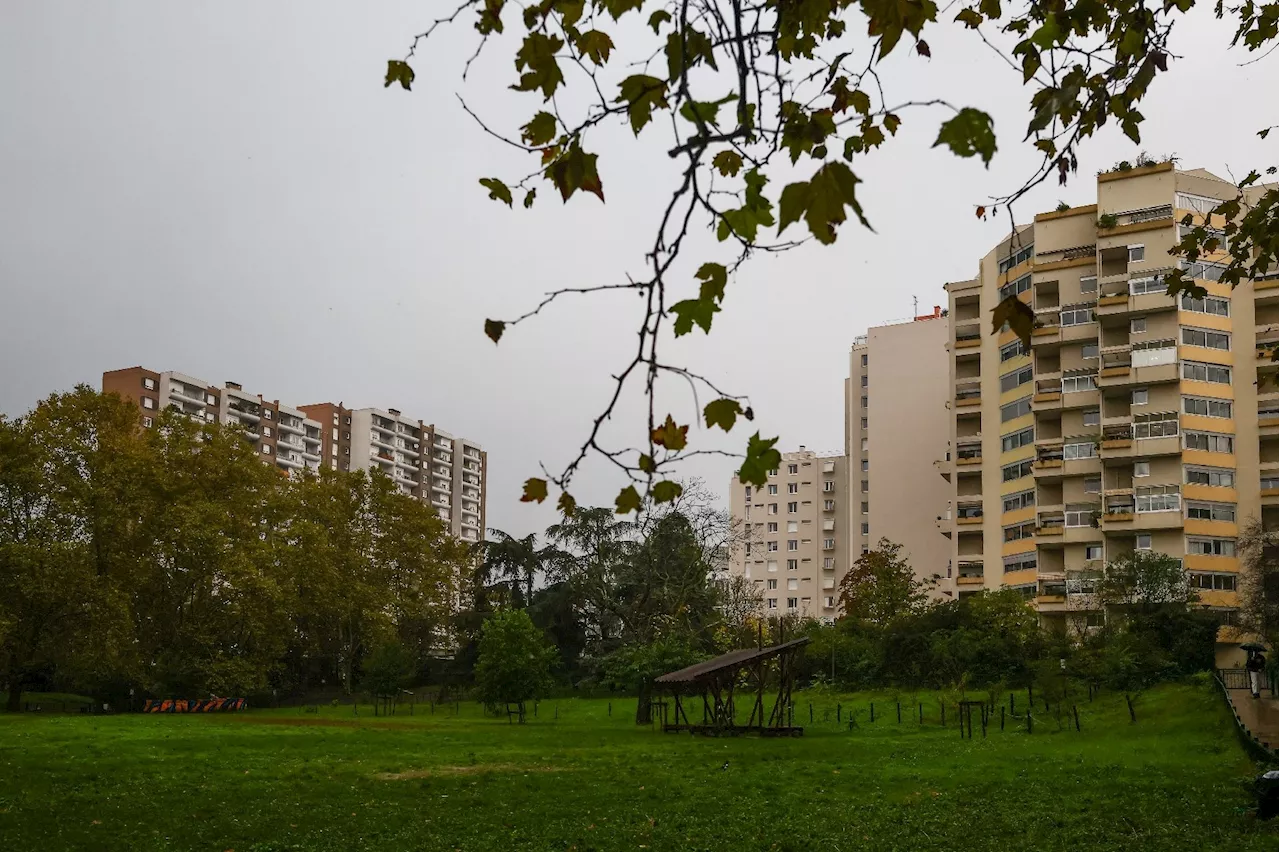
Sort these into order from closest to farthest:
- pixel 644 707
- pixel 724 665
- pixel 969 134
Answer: pixel 969 134 → pixel 724 665 → pixel 644 707

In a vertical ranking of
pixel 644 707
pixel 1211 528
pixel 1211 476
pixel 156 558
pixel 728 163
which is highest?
pixel 1211 476

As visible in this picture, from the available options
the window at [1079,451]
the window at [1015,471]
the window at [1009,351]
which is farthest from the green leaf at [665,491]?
the window at [1009,351]

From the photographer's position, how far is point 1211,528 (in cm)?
5106

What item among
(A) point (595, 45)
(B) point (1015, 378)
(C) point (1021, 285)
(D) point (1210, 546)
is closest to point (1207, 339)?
(D) point (1210, 546)

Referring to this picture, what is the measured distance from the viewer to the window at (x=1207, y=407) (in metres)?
51.6

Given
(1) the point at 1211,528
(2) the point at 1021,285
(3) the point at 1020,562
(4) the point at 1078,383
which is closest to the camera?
(1) the point at 1211,528

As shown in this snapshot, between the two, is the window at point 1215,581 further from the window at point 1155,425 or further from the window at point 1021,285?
the window at point 1021,285

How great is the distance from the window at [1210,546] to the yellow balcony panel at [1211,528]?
0.21 metres

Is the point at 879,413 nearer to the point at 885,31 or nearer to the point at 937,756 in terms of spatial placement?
the point at 937,756

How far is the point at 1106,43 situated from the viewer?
7758mm

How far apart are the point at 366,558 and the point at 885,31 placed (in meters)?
57.1

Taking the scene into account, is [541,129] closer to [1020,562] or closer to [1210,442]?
[1210,442]

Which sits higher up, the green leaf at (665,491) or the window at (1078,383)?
the window at (1078,383)

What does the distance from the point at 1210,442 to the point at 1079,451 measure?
546cm
